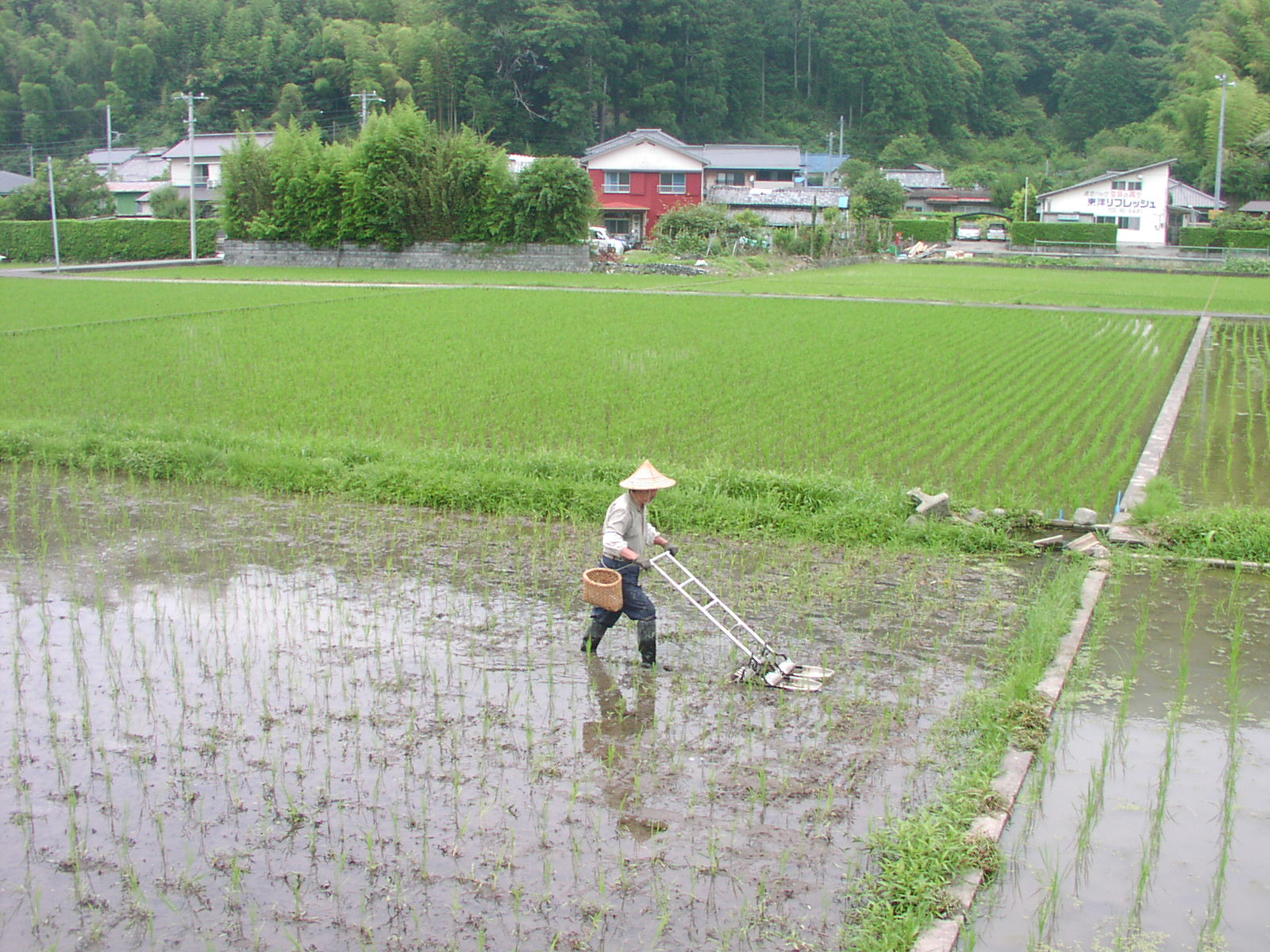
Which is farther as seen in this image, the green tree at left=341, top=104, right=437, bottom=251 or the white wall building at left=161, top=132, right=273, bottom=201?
the white wall building at left=161, top=132, right=273, bottom=201

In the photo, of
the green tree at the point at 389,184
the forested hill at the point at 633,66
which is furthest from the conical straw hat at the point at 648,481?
the forested hill at the point at 633,66

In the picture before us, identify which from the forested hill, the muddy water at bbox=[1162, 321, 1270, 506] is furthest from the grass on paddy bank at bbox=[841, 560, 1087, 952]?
the forested hill

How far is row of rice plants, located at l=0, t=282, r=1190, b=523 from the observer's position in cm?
1037

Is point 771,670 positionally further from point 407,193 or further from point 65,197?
point 65,197

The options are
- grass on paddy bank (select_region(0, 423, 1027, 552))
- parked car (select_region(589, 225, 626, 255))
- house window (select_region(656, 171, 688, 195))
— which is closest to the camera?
grass on paddy bank (select_region(0, 423, 1027, 552))

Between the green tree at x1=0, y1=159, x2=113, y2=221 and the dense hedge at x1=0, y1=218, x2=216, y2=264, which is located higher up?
the green tree at x1=0, y1=159, x2=113, y2=221

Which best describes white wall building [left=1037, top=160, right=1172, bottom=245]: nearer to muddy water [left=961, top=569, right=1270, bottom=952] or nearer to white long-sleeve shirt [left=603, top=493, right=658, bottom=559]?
muddy water [left=961, top=569, right=1270, bottom=952]

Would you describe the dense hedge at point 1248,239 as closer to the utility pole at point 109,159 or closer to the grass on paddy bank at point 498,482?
the grass on paddy bank at point 498,482

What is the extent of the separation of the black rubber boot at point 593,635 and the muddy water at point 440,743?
0.08 meters

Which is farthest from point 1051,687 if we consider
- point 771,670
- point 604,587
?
point 604,587

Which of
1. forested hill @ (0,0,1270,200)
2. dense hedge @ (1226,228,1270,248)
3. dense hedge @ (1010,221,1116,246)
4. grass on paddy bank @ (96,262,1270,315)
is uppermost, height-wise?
forested hill @ (0,0,1270,200)

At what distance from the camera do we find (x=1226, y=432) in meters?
12.1

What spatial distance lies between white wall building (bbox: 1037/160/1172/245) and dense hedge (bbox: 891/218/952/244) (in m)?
5.77

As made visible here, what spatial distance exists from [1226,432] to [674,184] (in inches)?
1607
